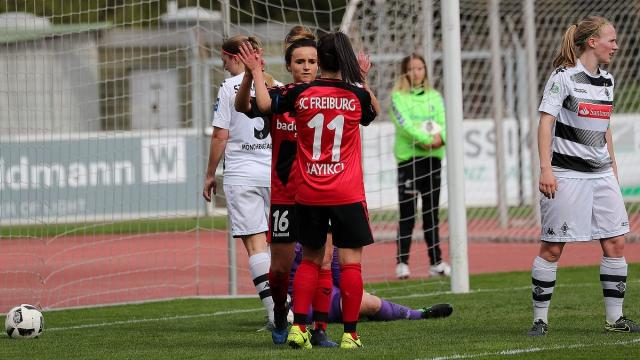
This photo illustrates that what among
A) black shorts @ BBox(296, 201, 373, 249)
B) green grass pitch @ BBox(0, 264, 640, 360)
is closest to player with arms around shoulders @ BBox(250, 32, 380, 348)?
black shorts @ BBox(296, 201, 373, 249)

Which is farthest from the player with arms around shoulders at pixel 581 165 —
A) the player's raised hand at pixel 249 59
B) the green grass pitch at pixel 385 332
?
the player's raised hand at pixel 249 59

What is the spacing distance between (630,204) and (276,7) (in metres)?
8.16

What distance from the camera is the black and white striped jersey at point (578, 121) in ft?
25.1

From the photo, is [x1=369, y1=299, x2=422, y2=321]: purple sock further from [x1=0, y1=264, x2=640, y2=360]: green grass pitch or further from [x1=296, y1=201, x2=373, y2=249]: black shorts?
[x1=296, y1=201, x2=373, y2=249]: black shorts

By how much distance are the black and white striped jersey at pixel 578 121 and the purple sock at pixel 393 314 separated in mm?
1773

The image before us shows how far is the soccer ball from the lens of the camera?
27.5ft

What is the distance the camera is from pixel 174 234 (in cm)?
1409

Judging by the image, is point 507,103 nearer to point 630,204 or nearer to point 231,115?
point 630,204

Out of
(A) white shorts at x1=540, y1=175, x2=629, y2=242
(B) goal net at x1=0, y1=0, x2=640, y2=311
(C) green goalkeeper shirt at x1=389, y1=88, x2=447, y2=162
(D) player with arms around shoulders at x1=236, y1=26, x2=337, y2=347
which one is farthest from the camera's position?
(C) green goalkeeper shirt at x1=389, y1=88, x2=447, y2=162

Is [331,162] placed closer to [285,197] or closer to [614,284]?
[285,197]

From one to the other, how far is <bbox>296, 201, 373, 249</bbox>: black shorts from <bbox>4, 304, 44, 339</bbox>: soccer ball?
2185 millimetres

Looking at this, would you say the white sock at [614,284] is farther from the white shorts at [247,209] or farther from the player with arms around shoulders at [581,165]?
the white shorts at [247,209]

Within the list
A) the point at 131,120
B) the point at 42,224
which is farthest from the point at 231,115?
the point at 131,120

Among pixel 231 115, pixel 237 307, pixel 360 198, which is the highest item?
pixel 231 115
